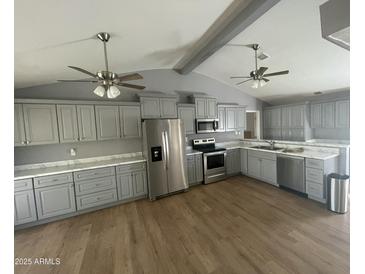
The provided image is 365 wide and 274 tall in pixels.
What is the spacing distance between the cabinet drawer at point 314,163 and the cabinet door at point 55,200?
455cm

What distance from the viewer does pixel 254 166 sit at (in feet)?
14.5

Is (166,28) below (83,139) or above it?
above

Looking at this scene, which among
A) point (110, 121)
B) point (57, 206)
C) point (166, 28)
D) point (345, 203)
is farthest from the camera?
point (110, 121)

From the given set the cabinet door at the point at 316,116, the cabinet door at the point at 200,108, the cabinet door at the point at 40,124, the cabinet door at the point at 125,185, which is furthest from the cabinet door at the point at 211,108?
the cabinet door at the point at 40,124

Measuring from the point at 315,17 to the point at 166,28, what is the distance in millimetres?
2141

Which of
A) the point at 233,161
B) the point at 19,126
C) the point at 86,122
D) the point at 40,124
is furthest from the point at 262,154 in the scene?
the point at 19,126

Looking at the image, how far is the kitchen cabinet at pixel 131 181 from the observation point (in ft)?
11.0

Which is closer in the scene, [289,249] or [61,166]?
[289,249]

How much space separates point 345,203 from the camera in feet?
8.71

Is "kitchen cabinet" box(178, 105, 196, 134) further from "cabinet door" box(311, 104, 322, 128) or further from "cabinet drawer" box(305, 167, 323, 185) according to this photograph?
"cabinet door" box(311, 104, 322, 128)

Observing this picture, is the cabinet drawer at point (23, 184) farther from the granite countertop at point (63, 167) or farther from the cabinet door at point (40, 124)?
the cabinet door at point (40, 124)
